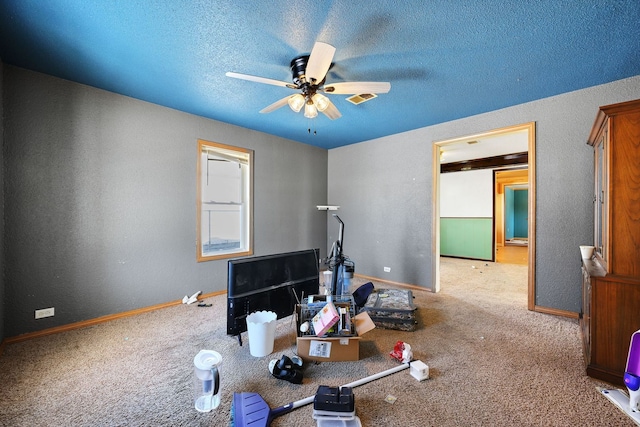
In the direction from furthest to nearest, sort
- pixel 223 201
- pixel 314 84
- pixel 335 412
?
1. pixel 223 201
2. pixel 314 84
3. pixel 335 412

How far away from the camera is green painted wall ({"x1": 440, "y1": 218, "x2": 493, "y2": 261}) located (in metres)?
6.25

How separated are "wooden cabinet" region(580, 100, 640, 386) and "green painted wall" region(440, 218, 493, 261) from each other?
16.1 feet

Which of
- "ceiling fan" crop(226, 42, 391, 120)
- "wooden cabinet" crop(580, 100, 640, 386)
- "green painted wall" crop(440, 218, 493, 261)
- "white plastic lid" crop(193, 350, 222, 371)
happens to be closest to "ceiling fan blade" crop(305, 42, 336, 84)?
"ceiling fan" crop(226, 42, 391, 120)

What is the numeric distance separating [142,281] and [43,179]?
1.37m

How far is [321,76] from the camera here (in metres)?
1.98

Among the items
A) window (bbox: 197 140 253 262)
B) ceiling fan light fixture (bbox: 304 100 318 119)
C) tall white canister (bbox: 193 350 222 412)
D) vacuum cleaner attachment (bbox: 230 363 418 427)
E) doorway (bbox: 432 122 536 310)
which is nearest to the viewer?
vacuum cleaner attachment (bbox: 230 363 418 427)

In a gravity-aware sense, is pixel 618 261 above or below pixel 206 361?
above

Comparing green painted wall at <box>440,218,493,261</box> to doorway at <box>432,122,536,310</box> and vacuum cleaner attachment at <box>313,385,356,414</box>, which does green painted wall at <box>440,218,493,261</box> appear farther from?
vacuum cleaner attachment at <box>313,385,356,414</box>

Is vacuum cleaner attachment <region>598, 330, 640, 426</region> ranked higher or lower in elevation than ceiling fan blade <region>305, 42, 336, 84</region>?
lower

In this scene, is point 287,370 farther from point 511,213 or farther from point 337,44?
point 511,213

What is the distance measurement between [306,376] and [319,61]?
2.22 m

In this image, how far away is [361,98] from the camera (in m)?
2.96

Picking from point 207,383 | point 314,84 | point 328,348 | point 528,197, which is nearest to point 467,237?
point 528,197

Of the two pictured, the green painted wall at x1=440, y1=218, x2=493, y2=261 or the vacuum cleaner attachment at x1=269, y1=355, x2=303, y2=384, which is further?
the green painted wall at x1=440, y1=218, x2=493, y2=261
